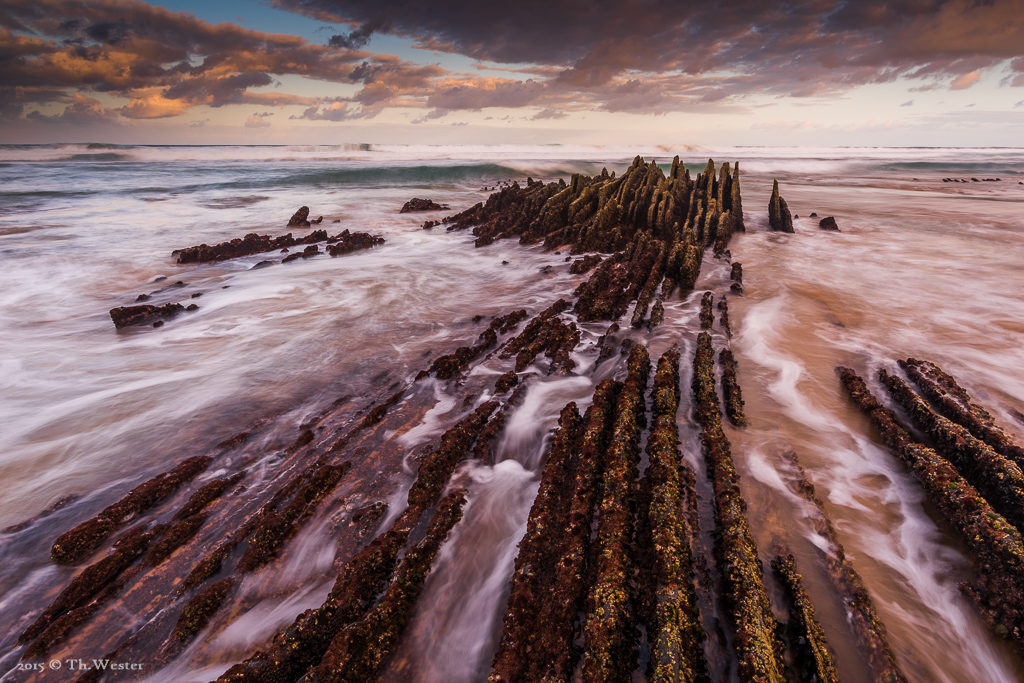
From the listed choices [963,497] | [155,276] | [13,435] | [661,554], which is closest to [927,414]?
[963,497]

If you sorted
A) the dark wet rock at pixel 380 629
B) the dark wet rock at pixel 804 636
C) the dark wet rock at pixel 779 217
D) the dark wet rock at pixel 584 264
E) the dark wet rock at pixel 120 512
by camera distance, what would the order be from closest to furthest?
the dark wet rock at pixel 804 636 → the dark wet rock at pixel 380 629 → the dark wet rock at pixel 120 512 → the dark wet rock at pixel 584 264 → the dark wet rock at pixel 779 217

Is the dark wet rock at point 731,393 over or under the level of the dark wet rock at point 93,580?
over

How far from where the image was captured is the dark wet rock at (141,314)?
30.7ft

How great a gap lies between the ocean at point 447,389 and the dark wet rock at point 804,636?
295mm

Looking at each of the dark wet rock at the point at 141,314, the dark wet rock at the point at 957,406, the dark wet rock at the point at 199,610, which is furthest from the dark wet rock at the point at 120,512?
the dark wet rock at the point at 957,406

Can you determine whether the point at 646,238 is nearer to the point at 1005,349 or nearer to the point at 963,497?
the point at 1005,349

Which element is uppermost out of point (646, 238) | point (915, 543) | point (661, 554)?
point (646, 238)

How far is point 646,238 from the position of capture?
39.1 feet

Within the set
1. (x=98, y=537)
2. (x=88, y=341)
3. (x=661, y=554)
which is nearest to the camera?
(x=661, y=554)

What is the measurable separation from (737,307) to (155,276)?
17.2m

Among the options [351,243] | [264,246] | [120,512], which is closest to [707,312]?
[120,512]

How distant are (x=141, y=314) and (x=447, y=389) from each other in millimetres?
8327

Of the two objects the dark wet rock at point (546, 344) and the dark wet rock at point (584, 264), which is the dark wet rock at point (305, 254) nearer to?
the dark wet rock at point (584, 264)

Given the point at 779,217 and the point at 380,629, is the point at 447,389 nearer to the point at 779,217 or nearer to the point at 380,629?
the point at 380,629
